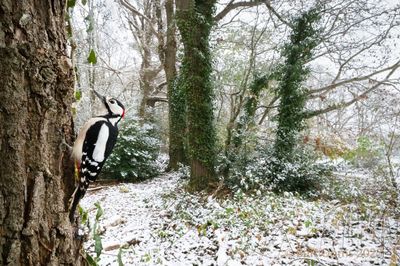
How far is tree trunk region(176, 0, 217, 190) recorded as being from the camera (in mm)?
7137

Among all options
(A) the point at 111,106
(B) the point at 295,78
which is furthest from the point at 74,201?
(B) the point at 295,78

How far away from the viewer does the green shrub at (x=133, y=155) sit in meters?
9.34

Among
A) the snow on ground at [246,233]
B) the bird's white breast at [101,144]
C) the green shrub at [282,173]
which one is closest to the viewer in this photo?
the bird's white breast at [101,144]

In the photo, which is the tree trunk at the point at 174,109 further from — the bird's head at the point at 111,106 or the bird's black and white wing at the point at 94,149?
the bird's black and white wing at the point at 94,149

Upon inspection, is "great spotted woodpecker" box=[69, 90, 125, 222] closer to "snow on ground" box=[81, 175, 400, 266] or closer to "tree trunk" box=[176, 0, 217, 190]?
"snow on ground" box=[81, 175, 400, 266]

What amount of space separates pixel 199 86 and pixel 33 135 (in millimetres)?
6230

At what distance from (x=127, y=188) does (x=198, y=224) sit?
12.3ft

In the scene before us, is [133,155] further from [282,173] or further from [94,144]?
[94,144]

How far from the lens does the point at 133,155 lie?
9625 mm

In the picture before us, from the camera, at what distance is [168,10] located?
10.7 meters

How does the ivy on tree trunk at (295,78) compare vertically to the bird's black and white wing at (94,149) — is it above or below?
above

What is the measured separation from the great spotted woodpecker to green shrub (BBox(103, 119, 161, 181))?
7368mm

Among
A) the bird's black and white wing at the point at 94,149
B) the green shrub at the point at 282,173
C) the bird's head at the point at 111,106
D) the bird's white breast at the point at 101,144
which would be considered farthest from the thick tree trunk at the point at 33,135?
the green shrub at the point at 282,173

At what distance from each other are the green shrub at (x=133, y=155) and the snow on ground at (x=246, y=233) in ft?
9.68
